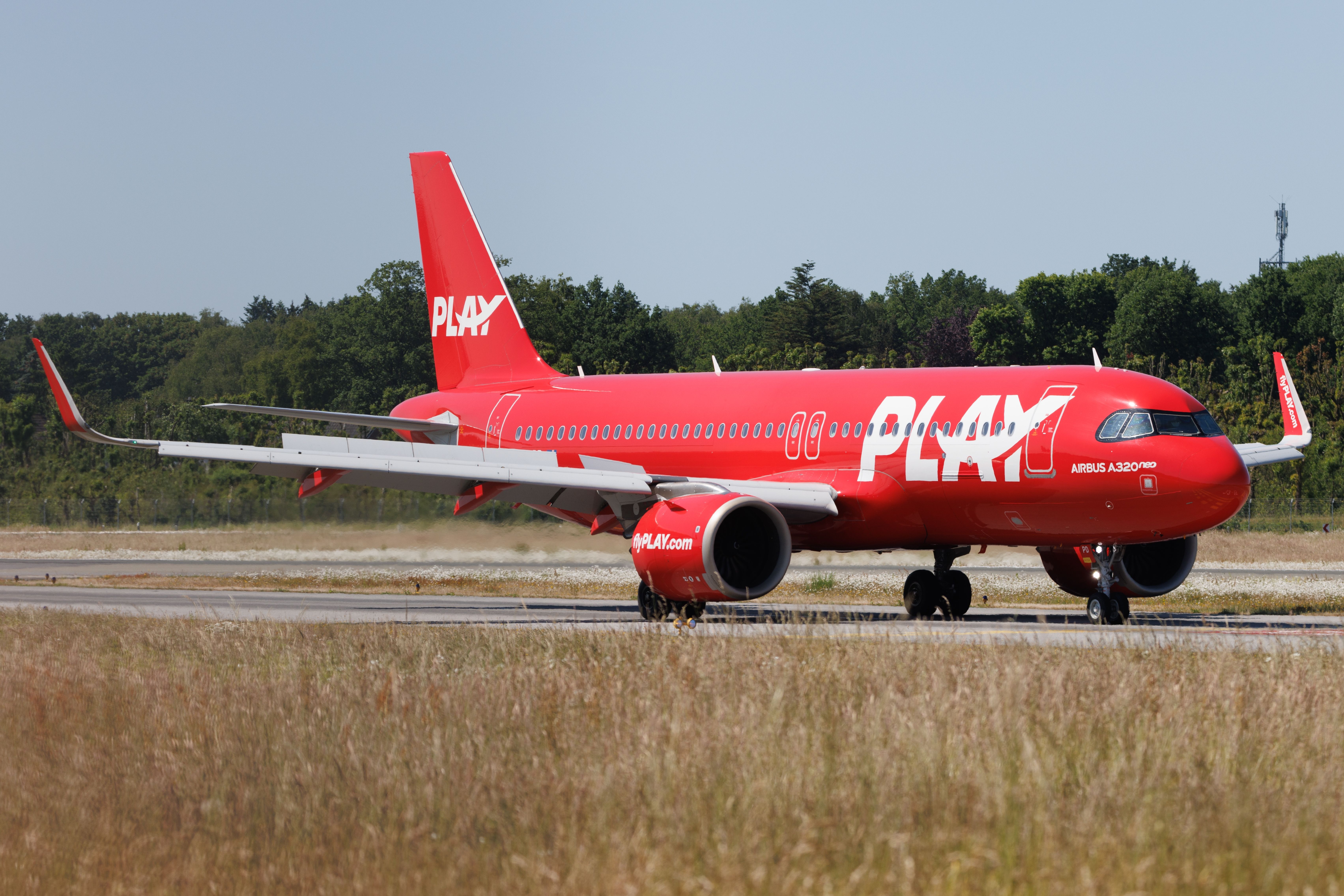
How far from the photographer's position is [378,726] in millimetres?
9758

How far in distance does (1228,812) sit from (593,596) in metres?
22.4

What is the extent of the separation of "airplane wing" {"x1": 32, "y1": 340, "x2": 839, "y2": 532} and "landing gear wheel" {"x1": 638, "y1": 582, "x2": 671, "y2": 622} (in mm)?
1213

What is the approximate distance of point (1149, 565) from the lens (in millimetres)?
22281

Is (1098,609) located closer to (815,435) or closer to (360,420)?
(815,435)

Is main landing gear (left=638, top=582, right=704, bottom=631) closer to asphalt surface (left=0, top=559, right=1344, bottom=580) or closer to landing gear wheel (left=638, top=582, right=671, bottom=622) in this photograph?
landing gear wheel (left=638, top=582, right=671, bottom=622)

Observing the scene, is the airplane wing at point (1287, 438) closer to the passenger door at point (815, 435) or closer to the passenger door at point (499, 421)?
the passenger door at point (815, 435)

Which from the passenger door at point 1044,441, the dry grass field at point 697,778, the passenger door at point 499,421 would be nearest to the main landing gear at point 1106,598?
the passenger door at point 1044,441

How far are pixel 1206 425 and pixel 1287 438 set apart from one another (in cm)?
574

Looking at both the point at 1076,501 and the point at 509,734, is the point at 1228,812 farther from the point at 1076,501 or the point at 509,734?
the point at 1076,501

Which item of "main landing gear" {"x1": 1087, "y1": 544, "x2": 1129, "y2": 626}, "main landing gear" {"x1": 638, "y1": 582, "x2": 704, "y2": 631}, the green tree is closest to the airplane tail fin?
"main landing gear" {"x1": 638, "y1": 582, "x2": 704, "y2": 631}

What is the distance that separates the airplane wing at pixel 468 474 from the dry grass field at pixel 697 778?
8.74m

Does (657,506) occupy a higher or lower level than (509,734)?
higher

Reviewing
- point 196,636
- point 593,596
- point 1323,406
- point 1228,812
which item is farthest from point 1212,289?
point 1228,812

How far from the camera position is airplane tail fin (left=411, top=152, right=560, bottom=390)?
30.0 m
